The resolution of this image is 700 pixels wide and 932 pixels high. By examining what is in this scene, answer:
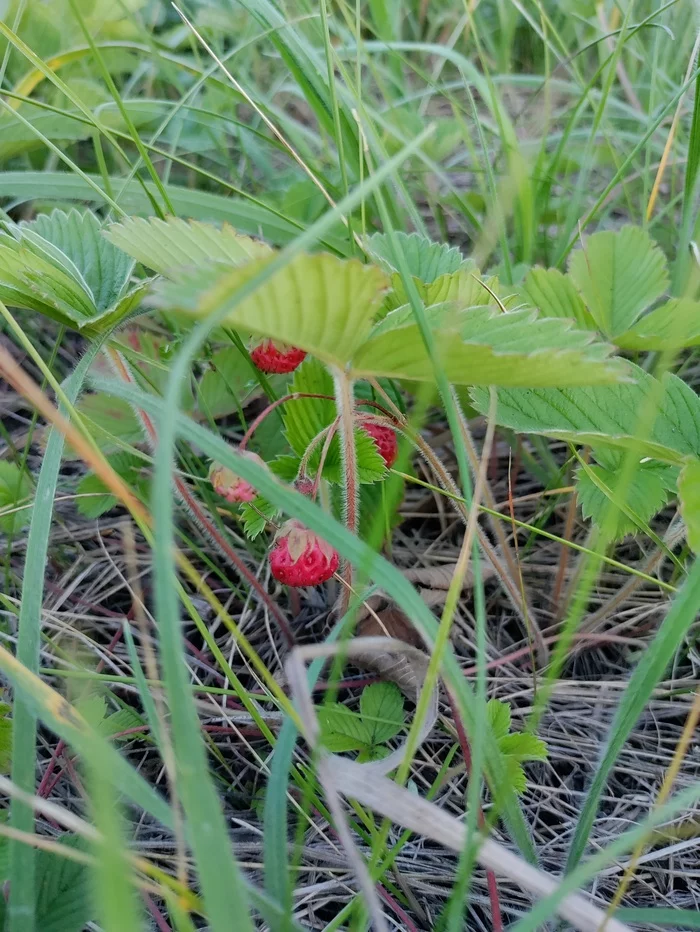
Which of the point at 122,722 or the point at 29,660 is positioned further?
the point at 122,722

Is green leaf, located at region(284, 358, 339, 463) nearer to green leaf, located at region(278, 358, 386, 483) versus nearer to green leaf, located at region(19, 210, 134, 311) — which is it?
green leaf, located at region(278, 358, 386, 483)

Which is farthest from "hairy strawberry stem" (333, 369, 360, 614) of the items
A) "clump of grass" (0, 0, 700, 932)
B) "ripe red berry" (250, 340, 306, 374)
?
"ripe red berry" (250, 340, 306, 374)

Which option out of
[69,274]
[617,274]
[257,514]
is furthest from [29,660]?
[617,274]

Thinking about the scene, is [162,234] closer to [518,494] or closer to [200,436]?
[200,436]

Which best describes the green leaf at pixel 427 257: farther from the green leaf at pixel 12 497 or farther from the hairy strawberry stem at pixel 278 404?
the green leaf at pixel 12 497

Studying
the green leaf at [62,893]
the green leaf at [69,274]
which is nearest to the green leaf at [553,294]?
the green leaf at [69,274]

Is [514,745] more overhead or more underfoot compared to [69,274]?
more underfoot

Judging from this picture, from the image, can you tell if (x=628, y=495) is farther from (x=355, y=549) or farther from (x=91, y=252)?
(x=91, y=252)
